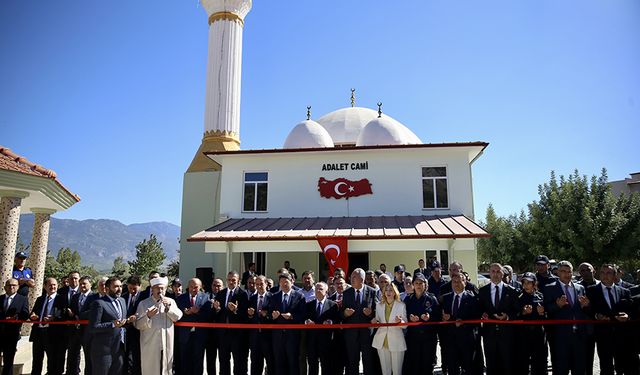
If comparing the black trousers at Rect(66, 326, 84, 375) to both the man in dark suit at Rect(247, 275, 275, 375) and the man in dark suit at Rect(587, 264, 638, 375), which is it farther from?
the man in dark suit at Rect(587, 264, 638, 375)

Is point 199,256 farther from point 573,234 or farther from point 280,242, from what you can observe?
point 573,234

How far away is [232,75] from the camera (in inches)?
955

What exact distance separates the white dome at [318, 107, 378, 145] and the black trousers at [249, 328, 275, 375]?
16734mm

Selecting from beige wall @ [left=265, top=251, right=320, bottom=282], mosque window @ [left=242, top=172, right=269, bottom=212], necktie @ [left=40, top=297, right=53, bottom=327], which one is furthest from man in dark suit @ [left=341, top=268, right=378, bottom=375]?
beige wall @ [left=265, top=251, right=320, bottom=282]

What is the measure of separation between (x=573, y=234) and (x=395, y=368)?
20.9 metres

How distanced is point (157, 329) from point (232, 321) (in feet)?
3.97

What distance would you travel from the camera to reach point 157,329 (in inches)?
255

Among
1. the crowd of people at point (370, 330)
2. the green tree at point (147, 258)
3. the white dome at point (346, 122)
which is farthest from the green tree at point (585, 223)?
the green tree at point (147, 258)

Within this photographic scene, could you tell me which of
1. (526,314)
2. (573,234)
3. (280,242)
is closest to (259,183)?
(280,242)

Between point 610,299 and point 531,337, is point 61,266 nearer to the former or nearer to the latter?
point 531,337

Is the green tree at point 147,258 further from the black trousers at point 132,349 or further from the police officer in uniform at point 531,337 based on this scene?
the police officer in uniform at point 531,337

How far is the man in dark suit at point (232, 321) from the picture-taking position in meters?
7.03

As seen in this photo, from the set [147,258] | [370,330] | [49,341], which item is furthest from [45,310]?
[147,258]

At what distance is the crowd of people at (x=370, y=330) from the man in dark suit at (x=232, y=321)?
0.05 feet
